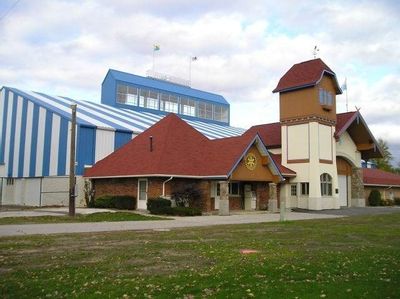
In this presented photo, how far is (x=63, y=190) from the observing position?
34969mm

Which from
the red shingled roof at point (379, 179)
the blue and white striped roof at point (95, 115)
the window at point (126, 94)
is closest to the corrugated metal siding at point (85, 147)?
the blue and white striped roof at point (95, 115)

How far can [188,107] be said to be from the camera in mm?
61094

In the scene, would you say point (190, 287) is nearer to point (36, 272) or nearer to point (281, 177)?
point (36, 272)

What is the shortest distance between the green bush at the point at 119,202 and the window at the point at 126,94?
2375 cm

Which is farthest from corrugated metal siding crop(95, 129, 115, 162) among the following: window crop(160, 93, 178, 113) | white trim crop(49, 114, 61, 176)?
window crop(160, 93, 178, 113)

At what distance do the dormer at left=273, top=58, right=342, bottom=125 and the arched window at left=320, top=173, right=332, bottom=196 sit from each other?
4.30 m

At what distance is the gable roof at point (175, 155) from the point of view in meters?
28.7

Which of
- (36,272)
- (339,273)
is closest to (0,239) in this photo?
(36,272)

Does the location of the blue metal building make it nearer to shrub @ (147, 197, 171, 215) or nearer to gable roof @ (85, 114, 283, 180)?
gable roof @ (85, 114, 283, 180)

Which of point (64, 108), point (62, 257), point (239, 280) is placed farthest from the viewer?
point (64, 108)

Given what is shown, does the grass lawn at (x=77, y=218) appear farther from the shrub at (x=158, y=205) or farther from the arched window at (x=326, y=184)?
the arched window at (x=326, y=184)

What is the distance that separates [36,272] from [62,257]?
1700 millimetres

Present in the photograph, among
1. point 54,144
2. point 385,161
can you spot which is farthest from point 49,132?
point 385,161

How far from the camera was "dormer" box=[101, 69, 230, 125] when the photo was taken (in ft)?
174
